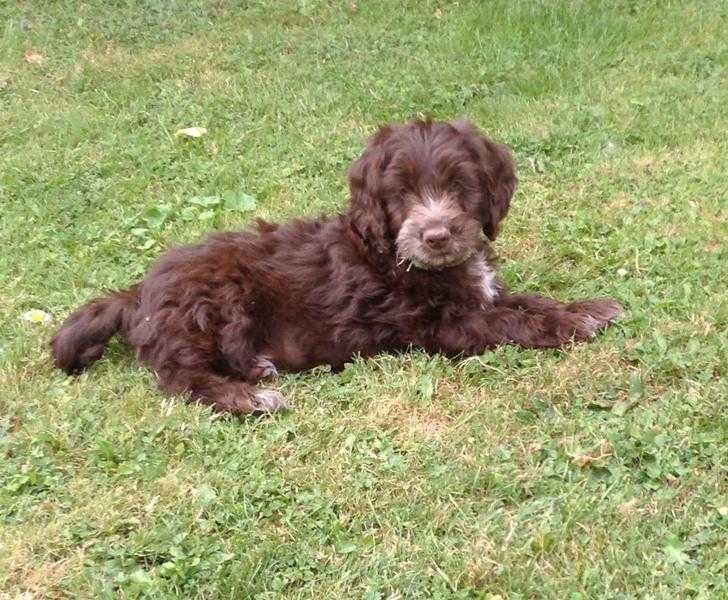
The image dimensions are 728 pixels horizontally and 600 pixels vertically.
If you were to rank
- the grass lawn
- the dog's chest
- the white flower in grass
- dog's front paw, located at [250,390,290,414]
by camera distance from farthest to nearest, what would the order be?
the white flower in grass, the dog's chest, dog's front paw, located at [250,390,290,414], the grass lawn

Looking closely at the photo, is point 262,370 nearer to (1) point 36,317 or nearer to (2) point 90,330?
(2) point 90,330

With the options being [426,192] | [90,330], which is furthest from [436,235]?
[90,330]

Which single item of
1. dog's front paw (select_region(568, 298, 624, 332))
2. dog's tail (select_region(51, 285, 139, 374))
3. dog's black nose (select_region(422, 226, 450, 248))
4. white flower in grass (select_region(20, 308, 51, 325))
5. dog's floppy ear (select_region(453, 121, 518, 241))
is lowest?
white flower in grass (select_region(20, 308, 51, 325))

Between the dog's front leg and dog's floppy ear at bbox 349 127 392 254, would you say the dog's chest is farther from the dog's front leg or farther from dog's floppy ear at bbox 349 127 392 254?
dog's floppy ear at bbox 349 127 392 254

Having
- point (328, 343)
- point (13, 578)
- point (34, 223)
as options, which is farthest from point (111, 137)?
point (13, 578)

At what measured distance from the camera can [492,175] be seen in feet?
15.4

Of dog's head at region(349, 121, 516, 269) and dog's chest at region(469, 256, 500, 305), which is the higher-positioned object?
dog's head at region(349, 121, 516, 269)

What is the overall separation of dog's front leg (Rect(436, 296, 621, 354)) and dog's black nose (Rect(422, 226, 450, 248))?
50cm

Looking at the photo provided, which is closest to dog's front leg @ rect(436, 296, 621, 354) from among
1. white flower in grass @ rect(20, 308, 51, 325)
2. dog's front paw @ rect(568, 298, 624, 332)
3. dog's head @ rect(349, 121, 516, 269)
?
dog's front paw @ rect(568, 298, 624, 332)

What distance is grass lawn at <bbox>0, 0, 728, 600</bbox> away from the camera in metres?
3.39

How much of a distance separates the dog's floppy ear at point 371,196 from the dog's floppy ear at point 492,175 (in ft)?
1.42

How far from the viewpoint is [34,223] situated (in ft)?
21.5

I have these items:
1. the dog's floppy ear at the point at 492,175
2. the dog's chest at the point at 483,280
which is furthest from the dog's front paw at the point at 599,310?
the dog's floppy ear at the point at 492,175

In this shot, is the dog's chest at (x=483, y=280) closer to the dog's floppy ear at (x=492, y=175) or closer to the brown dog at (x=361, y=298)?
the brown dog at (x=361, y=298)
